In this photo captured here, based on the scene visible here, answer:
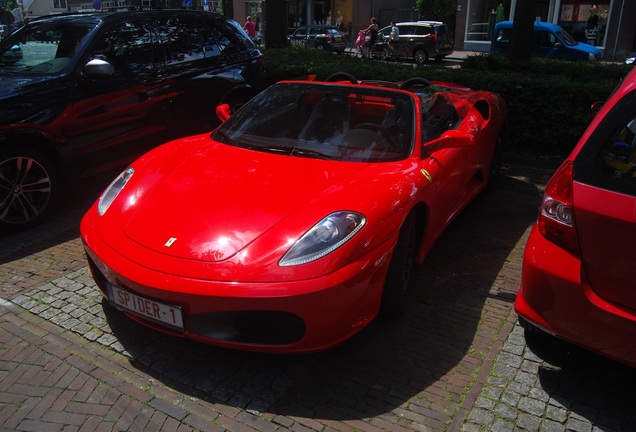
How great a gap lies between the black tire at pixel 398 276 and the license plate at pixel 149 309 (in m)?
1.25

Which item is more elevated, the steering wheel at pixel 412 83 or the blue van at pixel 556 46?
the steering wheel at pixel 412 83

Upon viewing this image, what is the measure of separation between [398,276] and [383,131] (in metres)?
1.16

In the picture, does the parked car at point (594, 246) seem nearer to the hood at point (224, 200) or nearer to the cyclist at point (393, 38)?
the hood at point (224, 200)

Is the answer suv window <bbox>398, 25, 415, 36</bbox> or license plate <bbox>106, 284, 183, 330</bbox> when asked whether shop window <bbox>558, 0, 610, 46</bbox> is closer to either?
suv window <bbox>398, 25, 415, 36</bbox>

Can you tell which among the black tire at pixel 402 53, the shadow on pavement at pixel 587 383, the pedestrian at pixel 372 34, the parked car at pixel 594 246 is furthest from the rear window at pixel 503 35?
the shadow on pavement at pixel 587 383

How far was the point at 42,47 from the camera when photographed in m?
5.45

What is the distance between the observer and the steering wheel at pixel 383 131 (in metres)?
3.75

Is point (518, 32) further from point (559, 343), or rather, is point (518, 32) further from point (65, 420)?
point (65, 420)

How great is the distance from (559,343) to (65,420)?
8.82ft

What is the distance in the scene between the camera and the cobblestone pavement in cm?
258

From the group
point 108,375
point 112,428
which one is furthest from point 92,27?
point 112,428

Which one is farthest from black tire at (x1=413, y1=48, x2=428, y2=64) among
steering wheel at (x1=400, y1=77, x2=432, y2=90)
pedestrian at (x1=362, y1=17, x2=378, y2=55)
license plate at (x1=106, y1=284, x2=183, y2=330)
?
license plate at (x1=106, y1=284, x2=183, y2=330)

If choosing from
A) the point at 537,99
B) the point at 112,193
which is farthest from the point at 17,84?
the point at 537,99

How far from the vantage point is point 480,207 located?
5.63m
